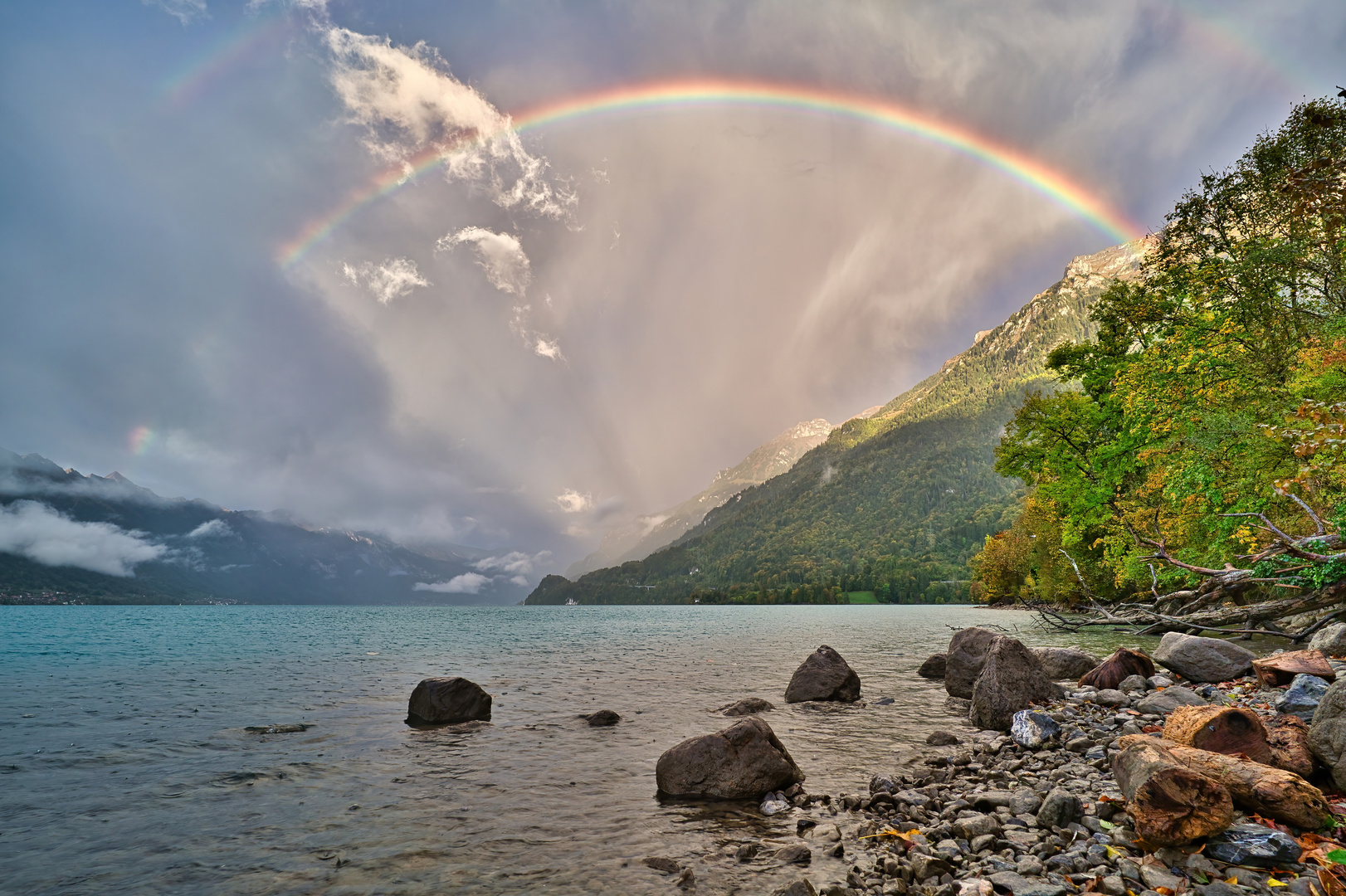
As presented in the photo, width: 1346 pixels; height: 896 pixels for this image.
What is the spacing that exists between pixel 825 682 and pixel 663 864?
50.3 ft

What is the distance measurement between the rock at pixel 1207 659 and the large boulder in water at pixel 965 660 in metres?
5.77

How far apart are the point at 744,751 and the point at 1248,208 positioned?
1283 inches

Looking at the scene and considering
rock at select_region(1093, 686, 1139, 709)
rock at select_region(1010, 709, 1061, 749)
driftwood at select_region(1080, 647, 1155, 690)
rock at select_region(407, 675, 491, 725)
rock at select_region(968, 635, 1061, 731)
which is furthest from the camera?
rock at select_region(407, 675, 491, 725)

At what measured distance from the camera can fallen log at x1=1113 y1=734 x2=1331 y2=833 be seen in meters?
6.47

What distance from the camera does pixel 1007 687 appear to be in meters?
17.2

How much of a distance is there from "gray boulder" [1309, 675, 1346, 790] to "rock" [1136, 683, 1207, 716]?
6818 millimetres

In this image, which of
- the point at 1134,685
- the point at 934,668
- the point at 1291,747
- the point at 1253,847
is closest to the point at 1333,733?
the point at 1291,747

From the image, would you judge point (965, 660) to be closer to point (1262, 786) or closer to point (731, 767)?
point (731, 767)

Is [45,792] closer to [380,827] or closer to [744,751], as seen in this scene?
[380,827]

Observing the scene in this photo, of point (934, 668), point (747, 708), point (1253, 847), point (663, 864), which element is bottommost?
point (934, 668)

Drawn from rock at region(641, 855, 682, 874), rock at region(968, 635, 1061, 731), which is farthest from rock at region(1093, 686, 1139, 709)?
rock at region(641, 855, 682, 874)

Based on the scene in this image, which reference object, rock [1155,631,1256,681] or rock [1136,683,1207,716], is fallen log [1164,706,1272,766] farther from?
rock [1155,631,1256,681]

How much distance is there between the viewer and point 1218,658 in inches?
637

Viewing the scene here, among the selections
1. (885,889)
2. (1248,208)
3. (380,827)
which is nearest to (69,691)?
(380,827)
